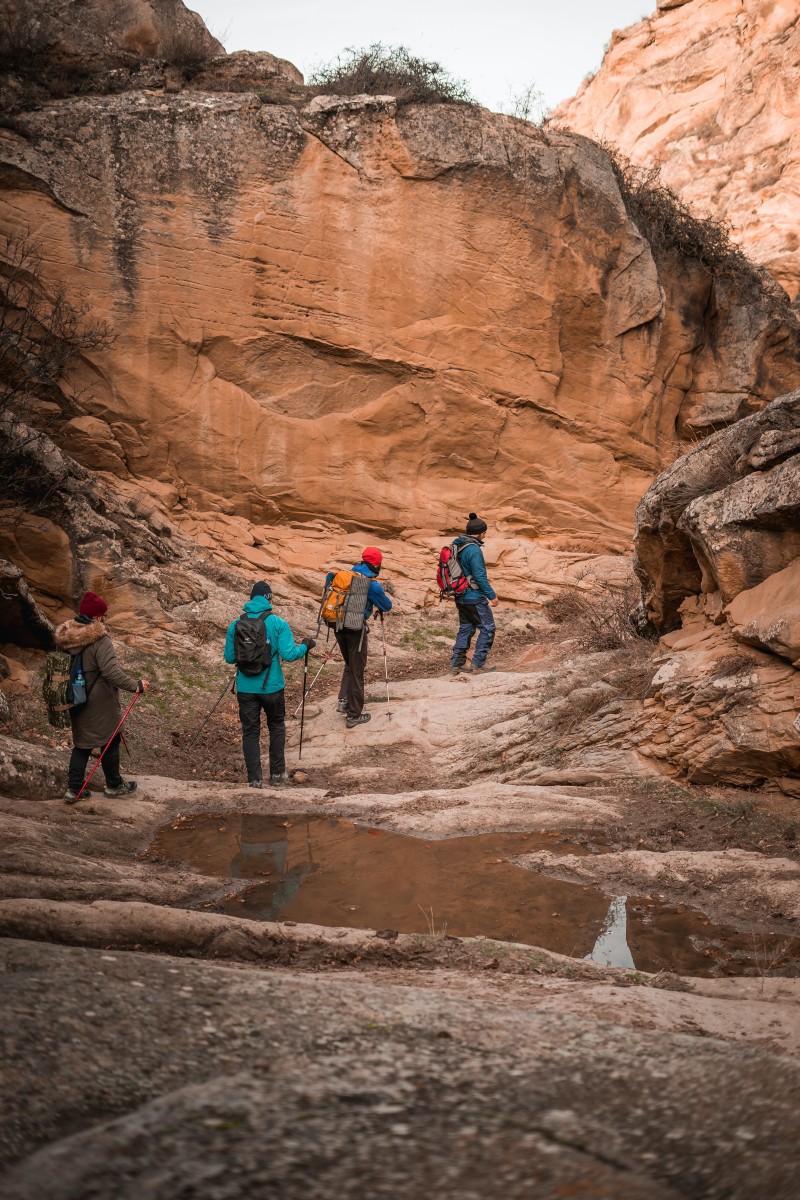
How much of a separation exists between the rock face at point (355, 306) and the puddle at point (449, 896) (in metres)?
10.3

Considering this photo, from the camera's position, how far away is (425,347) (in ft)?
57.5

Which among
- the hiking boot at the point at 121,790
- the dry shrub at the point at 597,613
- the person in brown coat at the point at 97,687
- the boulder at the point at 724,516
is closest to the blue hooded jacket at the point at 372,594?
the dry shrub at the point at 597,613

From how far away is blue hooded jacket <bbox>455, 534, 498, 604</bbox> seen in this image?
12.5 meters

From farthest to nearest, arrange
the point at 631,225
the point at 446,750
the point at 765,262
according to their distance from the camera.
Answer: the point at 765,262 → the point at 631,225 → the point at 446,750

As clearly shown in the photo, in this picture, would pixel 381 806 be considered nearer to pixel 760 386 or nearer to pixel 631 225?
pixel 631 225

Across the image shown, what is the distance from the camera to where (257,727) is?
9352 millimetres

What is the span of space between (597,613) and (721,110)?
26967 millimetres

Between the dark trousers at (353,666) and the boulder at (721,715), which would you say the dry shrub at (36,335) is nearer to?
the dark trousers at (353,666)

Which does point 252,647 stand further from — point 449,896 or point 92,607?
point 449,896

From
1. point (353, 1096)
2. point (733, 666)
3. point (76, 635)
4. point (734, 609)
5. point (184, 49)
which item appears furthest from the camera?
point (184, 49)

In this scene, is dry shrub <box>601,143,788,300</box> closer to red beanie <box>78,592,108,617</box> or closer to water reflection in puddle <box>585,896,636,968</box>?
red beanie <box>78,592,108,617</box>

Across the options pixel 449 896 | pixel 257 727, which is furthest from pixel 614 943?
pixel 257 727

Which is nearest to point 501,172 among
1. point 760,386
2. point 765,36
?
point 760,386

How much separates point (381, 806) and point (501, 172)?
1387cm
